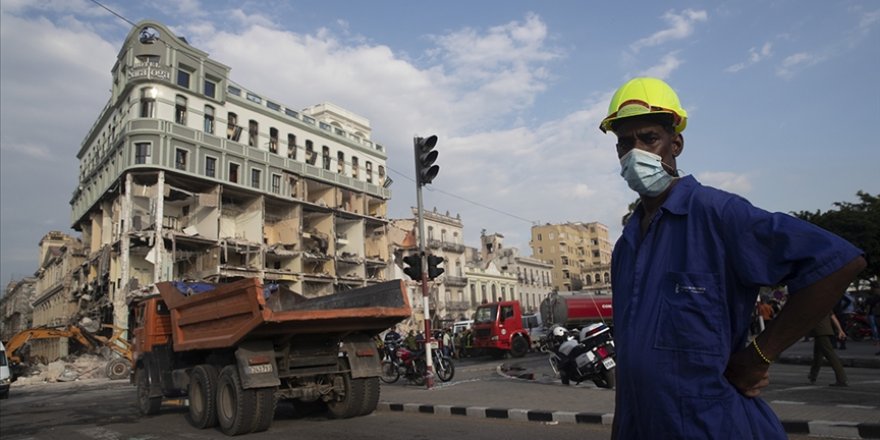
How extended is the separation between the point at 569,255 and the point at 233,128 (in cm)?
7562

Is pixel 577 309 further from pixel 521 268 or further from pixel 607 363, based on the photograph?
pixel 521 268

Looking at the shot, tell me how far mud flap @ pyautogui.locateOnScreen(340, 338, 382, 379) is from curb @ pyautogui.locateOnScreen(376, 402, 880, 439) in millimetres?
1469

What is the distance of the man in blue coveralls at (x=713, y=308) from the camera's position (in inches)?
68.5

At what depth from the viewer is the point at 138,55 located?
36.8m

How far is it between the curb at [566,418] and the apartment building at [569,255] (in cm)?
9213

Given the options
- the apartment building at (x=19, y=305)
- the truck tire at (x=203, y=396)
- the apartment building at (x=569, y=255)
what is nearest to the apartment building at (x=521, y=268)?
the apartment building at (x=569, y=255)

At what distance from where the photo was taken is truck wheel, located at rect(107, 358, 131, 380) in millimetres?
25484

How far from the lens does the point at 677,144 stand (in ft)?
7.65

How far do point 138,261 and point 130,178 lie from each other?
17.3 ft

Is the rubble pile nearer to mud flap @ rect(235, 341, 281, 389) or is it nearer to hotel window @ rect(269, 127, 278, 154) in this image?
hotel window @ rect(269, 127, 278, 154)

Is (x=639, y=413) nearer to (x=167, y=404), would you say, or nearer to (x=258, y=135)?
(x=167, y=404)

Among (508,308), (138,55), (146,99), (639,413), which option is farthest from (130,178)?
(639,413)

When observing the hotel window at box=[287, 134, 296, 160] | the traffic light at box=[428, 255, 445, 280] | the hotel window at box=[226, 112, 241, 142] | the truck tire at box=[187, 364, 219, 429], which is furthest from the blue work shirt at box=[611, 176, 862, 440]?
the hotel window at box=[287, 134, 296, 160]

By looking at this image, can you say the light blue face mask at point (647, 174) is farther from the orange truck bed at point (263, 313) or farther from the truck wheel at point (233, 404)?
the truck wheel at point (233, 404)
